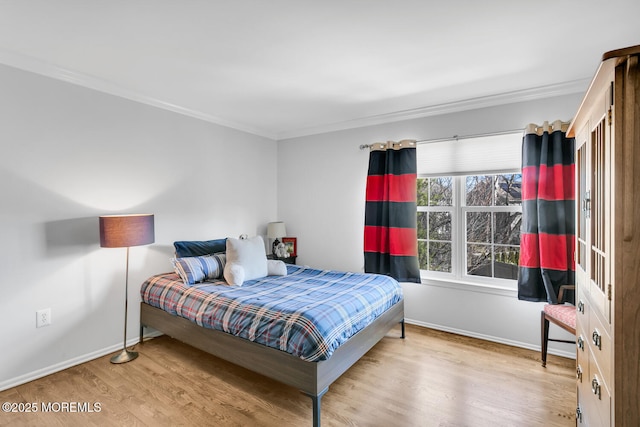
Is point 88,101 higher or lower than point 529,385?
higher

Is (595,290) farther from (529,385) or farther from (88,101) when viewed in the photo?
(88,101)

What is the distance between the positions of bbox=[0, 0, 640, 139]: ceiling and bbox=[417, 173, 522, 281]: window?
846 millimetres

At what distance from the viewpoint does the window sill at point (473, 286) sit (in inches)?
120

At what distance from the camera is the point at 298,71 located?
2.56 meters

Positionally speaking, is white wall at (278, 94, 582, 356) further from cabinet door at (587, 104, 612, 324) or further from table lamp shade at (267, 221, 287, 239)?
cabinet door at (587, 104, 612, 324)

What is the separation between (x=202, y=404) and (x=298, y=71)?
2.61 m

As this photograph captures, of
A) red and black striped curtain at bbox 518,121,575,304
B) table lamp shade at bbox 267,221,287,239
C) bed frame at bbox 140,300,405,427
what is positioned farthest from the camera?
table lamp shade at bbox 267,221,287,239

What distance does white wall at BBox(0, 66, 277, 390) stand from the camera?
7.71 feet

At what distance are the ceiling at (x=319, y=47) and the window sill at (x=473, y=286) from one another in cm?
186

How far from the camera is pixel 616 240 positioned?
1.02 m

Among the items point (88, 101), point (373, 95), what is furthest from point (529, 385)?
point (88, 101)

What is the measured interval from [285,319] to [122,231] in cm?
158

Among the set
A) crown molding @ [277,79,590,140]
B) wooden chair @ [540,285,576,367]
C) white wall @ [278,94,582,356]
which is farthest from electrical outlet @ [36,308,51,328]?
wooden chair @ [540,285,576,367]

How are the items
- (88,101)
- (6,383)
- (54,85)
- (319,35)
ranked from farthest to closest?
(88,101) < (54,85) < (6,383) < (319,35)
